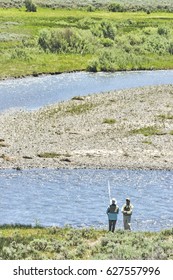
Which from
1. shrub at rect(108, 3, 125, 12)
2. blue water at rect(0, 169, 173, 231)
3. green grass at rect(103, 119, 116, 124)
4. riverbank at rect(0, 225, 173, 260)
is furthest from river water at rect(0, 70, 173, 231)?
shrub at rect(108, 3, 125, 12)

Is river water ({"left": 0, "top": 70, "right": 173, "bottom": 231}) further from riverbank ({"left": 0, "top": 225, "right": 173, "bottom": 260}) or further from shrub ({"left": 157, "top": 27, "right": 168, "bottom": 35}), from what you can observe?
shrub ({"left": 157, "top": 27, "right": 168, "bottom": 35})

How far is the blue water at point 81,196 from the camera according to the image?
38375mm

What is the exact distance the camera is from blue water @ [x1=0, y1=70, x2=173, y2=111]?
74.9 m

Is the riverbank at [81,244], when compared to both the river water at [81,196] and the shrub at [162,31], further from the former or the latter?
the shrub at [162,31]

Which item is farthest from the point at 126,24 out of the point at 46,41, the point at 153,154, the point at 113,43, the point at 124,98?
the point at 153,154

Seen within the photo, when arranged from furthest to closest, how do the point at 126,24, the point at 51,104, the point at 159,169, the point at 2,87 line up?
the point at 126,24
the point at 2,87
the point at 51,104
the point at 159,169

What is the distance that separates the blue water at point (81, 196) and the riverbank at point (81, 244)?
3664mm

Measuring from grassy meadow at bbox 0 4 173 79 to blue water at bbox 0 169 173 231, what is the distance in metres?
44.4

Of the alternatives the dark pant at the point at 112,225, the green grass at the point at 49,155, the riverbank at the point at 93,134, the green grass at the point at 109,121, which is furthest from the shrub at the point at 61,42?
the dark pant at the point at 112,225

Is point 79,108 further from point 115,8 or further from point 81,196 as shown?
point 115,8

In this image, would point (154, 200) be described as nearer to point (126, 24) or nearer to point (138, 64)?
point (138, 64)
